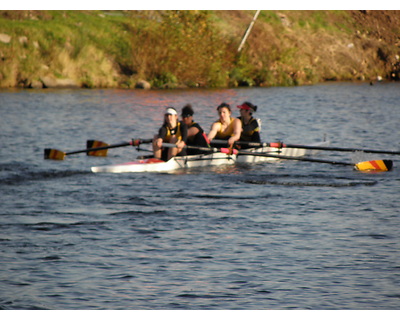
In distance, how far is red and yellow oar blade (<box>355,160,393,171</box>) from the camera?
16.4m

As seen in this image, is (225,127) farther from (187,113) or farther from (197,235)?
(197,235)

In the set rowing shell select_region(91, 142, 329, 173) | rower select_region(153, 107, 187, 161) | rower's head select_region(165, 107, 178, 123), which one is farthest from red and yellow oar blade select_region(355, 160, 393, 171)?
rower's head select_region(165, 107, 178, 123)

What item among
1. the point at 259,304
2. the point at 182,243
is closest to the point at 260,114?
the point at 182,243

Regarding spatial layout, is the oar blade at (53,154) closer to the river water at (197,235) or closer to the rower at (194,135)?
the river water at (197,235)

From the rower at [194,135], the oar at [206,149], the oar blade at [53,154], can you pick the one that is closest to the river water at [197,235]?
the oar blade at [53,154]

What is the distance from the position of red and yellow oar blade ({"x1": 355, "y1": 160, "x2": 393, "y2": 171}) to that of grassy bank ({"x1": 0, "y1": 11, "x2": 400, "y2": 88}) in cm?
2246

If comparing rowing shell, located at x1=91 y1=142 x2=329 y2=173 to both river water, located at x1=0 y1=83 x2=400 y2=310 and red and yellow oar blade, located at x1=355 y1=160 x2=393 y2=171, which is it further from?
red and yellow oar blade, located at x1=355 y1=160 x2=393 y2=171

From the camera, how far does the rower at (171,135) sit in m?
15.9

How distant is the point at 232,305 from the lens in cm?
786

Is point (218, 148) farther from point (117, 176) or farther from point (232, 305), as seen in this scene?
point (232, 305)

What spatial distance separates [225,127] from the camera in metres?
17.7

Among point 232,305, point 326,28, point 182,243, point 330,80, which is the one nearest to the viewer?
point 232,305

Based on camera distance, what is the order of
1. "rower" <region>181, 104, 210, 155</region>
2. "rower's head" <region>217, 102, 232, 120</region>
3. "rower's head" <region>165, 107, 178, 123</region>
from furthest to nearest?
"rower's head" <region>217, 102, 232, 120</region> → "rower" <region>181, 104, 210, 155</region> → "rower's head" <region>165, 107, 178, 123</region>

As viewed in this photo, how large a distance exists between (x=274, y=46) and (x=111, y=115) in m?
24.5
